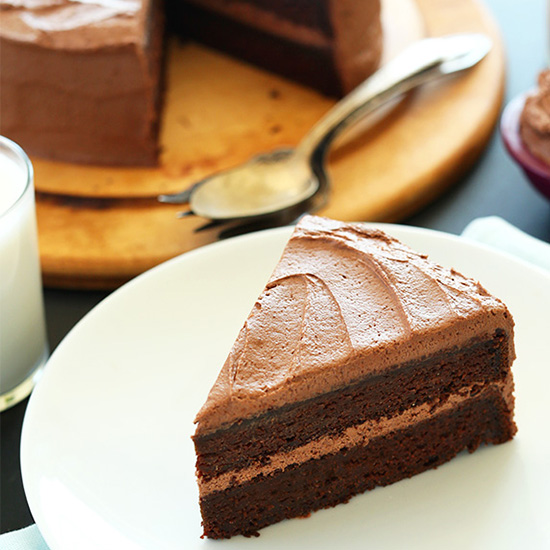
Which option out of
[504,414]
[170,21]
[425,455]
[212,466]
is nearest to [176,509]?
[212,466]

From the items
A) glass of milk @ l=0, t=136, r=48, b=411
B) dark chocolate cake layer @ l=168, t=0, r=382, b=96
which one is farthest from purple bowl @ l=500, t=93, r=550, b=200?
glass of milk @ l=0, t=136, r=48, b=411

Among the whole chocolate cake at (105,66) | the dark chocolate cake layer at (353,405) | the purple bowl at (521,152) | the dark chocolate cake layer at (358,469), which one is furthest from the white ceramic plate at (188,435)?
the whole chocolate cake at (105,66)

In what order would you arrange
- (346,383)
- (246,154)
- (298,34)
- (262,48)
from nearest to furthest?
1. (346,383)
2. (246,154)
3. (298,34)
4. (262,48)

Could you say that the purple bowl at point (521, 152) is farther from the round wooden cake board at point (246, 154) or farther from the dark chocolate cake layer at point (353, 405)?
the dark chocolate cake layer at point (353, 405)

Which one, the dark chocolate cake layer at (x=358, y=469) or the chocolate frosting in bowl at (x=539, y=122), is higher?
the chocolate frosting in bowl at (x=539, y=122)

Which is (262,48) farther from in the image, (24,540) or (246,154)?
(24,540)

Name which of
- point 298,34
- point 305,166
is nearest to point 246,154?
point 305,166
